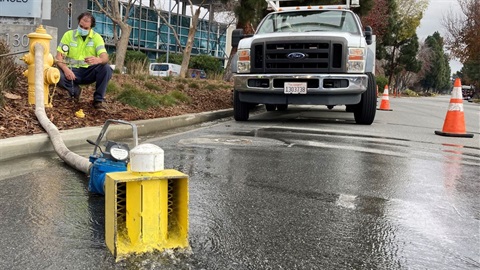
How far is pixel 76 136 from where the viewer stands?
211 inches

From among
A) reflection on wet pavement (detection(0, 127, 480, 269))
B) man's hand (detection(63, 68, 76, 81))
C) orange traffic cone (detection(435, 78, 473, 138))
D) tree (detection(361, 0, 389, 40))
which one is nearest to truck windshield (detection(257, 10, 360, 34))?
orange traffic cone (detection(435, 78, 473, 138))

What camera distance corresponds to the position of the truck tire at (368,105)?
335 inches

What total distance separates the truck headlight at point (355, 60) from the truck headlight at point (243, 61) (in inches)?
69.8

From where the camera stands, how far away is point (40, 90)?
5.48 metres

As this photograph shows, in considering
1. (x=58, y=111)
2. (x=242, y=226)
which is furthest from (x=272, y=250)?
(x=58, y=111)

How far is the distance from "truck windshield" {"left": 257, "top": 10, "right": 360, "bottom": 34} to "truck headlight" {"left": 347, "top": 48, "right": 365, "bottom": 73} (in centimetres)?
84

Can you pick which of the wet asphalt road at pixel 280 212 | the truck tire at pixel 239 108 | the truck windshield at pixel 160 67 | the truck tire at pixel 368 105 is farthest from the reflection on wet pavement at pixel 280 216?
the truck windshield at pixel 160 67

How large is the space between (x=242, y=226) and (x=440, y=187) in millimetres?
2030

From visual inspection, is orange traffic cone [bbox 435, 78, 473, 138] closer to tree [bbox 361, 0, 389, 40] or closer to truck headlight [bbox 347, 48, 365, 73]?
truck headlight [bbox 347, 48, 365, 73]

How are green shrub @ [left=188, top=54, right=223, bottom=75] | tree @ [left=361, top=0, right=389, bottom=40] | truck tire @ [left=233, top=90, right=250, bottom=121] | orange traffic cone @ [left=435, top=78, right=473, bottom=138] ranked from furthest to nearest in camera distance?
green shrub @ [left=188, top=54, right=223, bottom=75] < tree @ [left=361, top=0, right=389, bottom=40] < truck tire @ [left=233, top=90, right=250, bottom=121] < orange traffic cone @ [left=435, top=78, right=473, bottom=138]

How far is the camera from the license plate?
25.9 feet

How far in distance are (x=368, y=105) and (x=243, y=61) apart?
241 centimetres

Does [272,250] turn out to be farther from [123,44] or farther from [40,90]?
[123,44]

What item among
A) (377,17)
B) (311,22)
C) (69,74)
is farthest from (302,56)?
(377,17)
